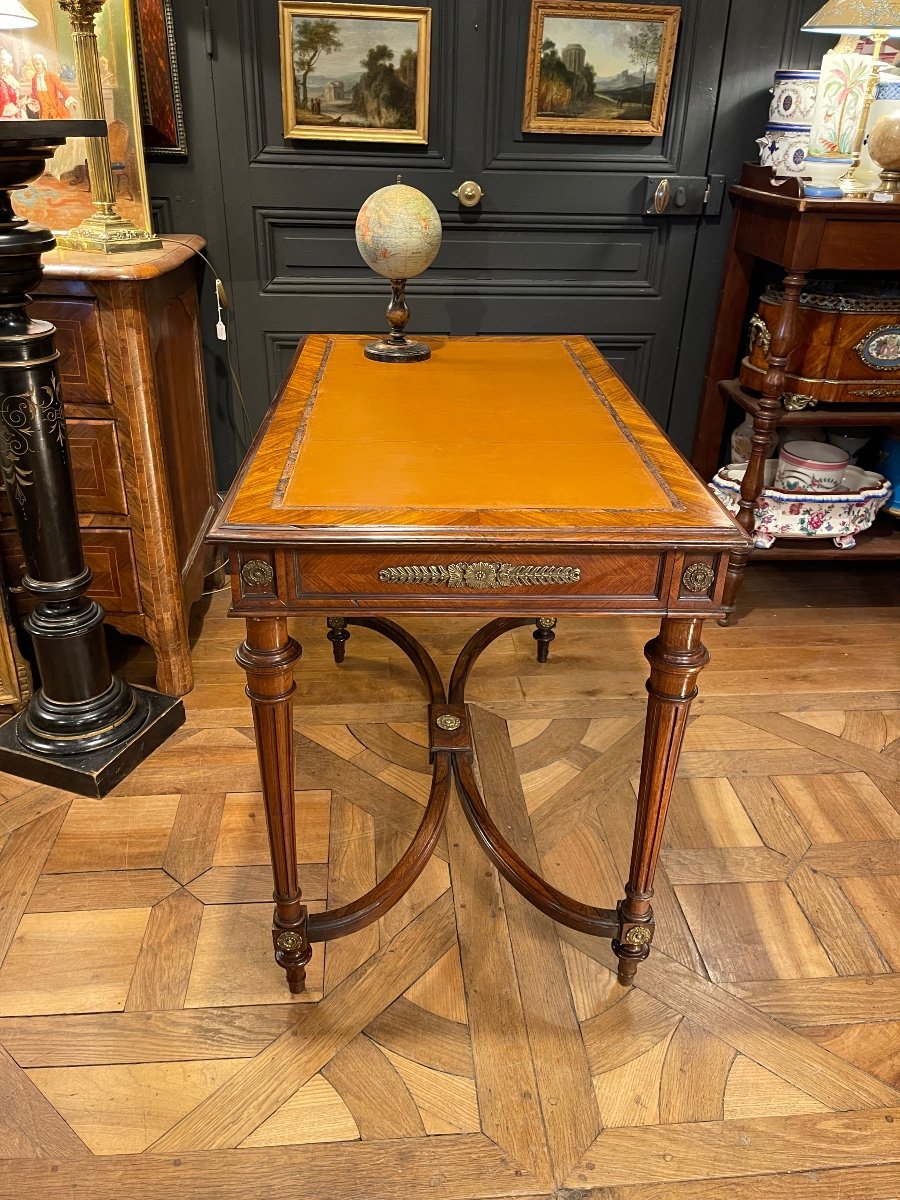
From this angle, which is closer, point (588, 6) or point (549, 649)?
point (588, 6)

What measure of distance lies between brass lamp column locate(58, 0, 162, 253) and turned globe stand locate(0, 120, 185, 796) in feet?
0.70

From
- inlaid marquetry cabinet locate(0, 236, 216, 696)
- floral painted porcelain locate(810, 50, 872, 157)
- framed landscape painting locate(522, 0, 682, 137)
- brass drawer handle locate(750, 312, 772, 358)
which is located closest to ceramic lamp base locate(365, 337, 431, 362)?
inlaid marquetry cabinet locate(0, 236, 216, 696)

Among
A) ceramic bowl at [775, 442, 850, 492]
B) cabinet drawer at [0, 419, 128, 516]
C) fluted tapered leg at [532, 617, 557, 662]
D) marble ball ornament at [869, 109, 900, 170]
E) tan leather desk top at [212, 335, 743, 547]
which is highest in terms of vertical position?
marble ball ornament at [869, 109, 900, 170]

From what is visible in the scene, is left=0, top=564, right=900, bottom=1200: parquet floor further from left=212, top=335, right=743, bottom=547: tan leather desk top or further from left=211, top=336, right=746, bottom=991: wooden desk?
left=212, top=335, right=743, bottom=547: tan leather desk top

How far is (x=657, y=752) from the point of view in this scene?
4.69 feet

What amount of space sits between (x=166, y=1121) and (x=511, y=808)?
91 centimetres

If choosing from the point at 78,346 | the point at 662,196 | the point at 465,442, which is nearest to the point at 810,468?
the point at 662,196

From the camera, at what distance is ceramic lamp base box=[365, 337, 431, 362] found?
1.94 meters

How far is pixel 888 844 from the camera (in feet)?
6.45

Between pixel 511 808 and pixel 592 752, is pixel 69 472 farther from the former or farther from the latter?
pixel 592 752

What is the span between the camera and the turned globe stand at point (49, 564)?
171 centimetres

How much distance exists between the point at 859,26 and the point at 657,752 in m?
1.95

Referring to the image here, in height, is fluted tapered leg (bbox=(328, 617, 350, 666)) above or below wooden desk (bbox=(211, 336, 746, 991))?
below

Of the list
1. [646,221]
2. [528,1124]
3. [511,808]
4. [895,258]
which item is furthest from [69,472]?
[895,258]
